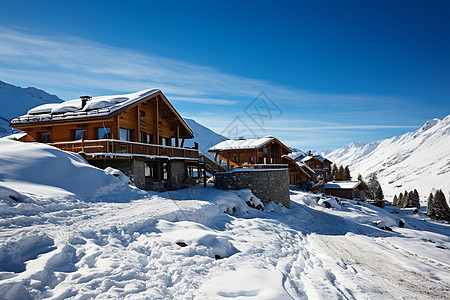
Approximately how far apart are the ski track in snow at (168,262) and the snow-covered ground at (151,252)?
31 mm

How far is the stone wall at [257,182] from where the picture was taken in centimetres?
2100

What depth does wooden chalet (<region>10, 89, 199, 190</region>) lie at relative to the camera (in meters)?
16.2

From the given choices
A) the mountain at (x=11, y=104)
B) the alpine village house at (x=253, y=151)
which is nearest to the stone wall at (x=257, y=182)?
the alpine village house at (x=253, y=151)

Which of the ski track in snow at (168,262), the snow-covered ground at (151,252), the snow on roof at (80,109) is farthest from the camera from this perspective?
the snow on roof at (80,109)

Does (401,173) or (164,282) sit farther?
(401,173)

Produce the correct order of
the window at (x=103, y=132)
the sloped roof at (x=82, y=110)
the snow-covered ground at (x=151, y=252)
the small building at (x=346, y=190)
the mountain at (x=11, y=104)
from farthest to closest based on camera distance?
1. the mountain at (x=11, y=104)
2. the small building at (x=346, y=190)
3. the window at (x=103, y=132)
4. the sloped roof at (x=82, y=110)
5. the snow-covered ground at (x=151, y=252)

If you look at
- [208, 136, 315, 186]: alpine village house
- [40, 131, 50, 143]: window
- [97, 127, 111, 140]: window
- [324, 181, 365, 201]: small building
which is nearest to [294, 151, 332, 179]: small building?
[324, 181, 365, 201]: small building

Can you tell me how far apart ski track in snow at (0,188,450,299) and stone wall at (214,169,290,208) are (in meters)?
7.95

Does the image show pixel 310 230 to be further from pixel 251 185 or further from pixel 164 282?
pixel 164 282

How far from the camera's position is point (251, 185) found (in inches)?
826

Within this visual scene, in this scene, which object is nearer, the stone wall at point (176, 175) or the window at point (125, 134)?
the window at point (125, 134)

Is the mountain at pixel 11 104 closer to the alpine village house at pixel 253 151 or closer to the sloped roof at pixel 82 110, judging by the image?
the alpine village house at pixel 253 151

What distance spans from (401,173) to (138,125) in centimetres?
21066

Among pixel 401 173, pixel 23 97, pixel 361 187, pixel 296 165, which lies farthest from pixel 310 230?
pixel 401 173
